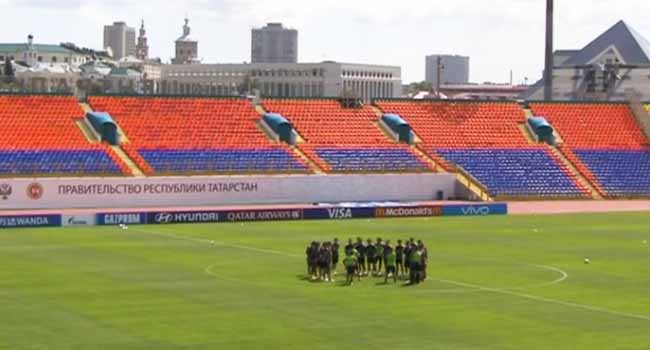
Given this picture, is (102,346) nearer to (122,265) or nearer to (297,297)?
(297,297)

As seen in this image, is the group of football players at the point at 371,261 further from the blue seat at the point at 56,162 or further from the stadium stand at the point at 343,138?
the stadium stand at the point at 343,138

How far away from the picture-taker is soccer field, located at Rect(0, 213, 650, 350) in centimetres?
2983

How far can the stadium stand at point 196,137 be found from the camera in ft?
252

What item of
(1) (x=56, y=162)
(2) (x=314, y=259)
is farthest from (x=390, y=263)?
(1) (x=56, y=162)

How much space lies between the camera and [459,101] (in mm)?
95438

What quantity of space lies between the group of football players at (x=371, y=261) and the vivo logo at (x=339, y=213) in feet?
85.6

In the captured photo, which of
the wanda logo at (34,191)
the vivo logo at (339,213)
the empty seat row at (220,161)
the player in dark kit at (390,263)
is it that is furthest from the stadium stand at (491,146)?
the player in dark kit at (390,263)

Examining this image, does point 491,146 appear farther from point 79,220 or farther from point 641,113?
point 79,220

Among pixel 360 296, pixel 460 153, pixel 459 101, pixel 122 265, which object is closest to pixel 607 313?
pixel 360 296

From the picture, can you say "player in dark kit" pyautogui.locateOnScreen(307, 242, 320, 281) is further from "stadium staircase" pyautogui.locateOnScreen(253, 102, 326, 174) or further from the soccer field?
"stadium staircase" pyautogui.locateOnScreen(253, 102, 326, 174)

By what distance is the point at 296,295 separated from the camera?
36.8 meters

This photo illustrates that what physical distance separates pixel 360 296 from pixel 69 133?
1734 inches

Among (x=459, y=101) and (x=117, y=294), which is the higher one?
(x=459, y=101)

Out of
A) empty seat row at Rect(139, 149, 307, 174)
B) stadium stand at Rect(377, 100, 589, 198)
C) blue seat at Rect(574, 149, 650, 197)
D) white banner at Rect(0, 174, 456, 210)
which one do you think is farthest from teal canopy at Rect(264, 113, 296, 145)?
blue seat at Rect(574, 149, 650, 197)
